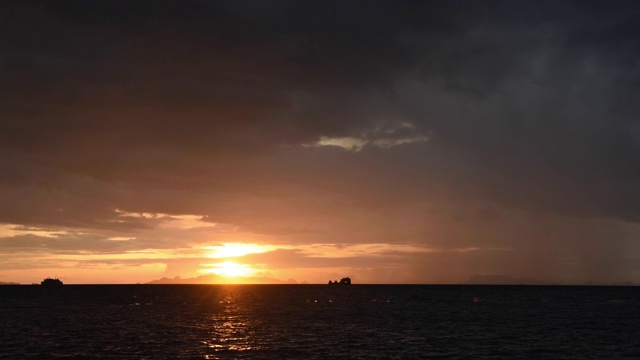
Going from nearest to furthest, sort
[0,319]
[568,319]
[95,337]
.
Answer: [95,337], [0,319], [568,319]

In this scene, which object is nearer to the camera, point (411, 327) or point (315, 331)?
point (315, 331)

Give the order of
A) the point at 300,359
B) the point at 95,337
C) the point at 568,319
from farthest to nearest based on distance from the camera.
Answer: the point at 568,319, the point at 95,337, the point at 300,359

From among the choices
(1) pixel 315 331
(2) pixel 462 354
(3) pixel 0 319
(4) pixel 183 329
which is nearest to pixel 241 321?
(4) pixel 183 329

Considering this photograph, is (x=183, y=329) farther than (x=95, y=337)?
Yes

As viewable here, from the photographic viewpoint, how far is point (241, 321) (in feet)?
372

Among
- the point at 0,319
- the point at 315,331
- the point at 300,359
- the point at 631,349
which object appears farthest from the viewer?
the point at 0,319

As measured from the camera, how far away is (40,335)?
8462 cm

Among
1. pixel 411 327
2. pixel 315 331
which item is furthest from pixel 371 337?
pixel 411 327

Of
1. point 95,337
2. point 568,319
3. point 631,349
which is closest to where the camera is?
point 631,349

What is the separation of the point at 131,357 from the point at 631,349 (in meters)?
63.1

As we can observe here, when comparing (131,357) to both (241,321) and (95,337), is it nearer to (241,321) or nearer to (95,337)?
(95,337)

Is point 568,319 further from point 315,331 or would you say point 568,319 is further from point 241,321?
point 241,321

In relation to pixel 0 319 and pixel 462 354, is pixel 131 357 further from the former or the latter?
pixel 0 319

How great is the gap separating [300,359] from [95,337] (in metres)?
37.0
